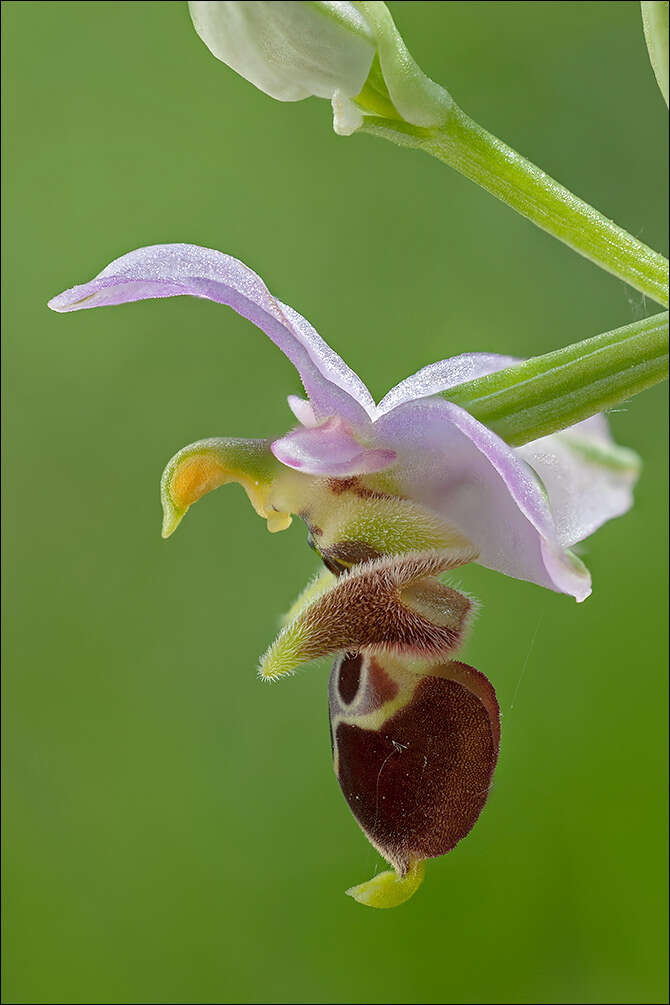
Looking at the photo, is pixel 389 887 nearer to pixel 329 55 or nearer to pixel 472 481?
pixel 472 481

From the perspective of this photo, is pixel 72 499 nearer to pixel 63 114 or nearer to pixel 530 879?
pixel 63 114

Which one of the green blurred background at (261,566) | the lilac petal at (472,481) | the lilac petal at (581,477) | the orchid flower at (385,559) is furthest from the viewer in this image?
the green blurred background at (261,566)

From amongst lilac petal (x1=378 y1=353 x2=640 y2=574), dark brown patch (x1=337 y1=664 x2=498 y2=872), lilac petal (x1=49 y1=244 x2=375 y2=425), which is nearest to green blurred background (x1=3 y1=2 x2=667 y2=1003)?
lilac petal (x1=378 y1=353 x2=640 y2=574)

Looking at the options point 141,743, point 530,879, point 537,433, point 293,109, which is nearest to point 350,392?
point 537,433

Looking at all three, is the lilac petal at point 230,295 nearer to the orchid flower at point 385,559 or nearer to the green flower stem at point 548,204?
the orchid flower at point 385,559

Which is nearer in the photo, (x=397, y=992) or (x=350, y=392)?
(x=350, y=392)

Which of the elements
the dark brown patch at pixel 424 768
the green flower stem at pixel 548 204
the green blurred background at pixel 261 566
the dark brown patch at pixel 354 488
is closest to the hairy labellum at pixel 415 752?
the dark brown patch at pixel 424 768

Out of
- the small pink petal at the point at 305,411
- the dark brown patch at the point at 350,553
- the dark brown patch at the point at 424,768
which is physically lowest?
the dark brown patch at the point at 424,768
